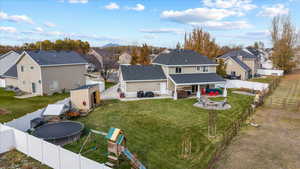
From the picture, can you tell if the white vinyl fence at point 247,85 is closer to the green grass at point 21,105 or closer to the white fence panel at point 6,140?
the green grass at point 21,105

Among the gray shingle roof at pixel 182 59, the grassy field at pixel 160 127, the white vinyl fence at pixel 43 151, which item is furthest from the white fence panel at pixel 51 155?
the gray shingle roof at pixel 182 59

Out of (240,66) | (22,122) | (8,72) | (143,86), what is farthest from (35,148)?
(240,66)

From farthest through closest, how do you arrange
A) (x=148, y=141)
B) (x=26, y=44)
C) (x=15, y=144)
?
(x=26, y=44)
(x=148, y=141)
(x=15, y=144)

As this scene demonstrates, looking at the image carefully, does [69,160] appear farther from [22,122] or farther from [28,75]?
[28,75]

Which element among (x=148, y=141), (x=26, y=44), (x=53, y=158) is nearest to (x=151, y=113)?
(x=148, y=141)

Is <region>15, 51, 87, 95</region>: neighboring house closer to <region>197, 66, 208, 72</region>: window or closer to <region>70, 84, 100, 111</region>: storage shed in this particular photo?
<region>70, 84, 100, 111</region>: storage shed

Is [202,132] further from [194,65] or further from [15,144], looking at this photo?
[194,65]
